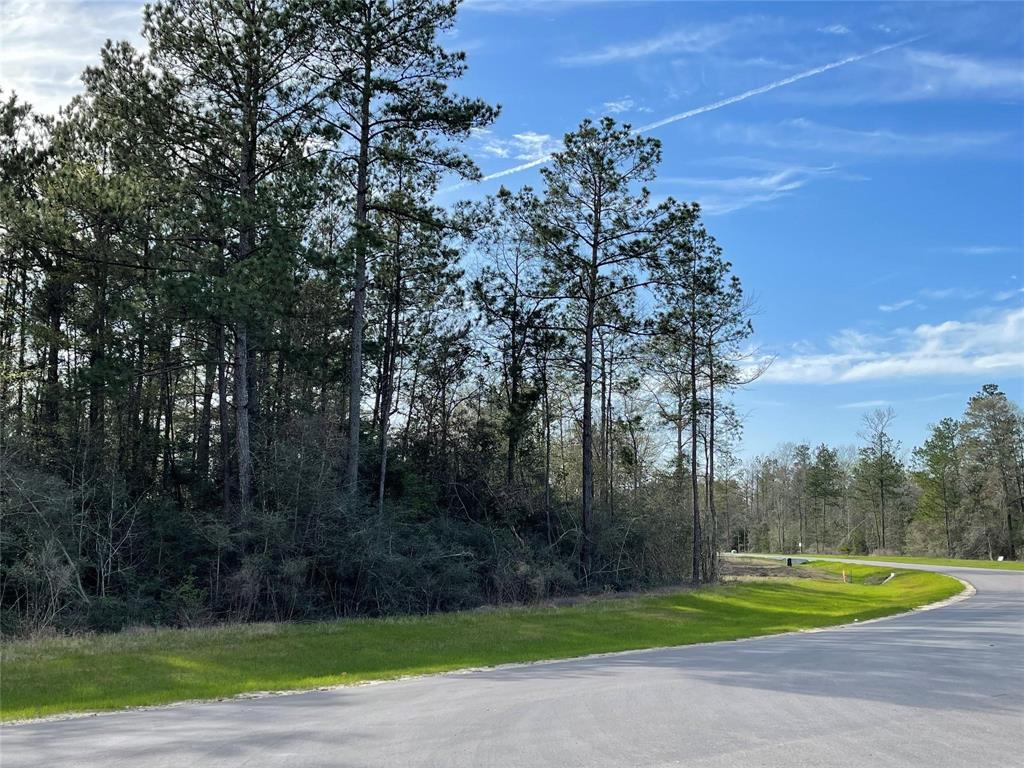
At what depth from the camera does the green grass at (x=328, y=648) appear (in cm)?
1099

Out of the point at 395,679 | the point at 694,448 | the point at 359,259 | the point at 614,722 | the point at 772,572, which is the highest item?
the point at 359,259

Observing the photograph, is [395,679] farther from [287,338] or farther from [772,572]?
[772,572]

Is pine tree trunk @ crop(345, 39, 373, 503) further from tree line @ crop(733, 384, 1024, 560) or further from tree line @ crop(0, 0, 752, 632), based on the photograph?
tree line @ crop(733, 384, 1024, 560)

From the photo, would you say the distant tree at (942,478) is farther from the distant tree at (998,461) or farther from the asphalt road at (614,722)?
the asphalt road at (614,722)

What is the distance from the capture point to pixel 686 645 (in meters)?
16.2

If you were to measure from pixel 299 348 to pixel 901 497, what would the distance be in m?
71.6

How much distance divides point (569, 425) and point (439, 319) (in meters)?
10.7

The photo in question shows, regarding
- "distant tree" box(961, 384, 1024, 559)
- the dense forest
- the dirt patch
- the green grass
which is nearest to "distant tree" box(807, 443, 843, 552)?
"distant tree" box(961, 384, 1024, 559)

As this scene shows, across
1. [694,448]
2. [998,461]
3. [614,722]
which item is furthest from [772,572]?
[614,722]

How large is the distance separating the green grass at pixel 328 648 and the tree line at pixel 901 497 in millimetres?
26157

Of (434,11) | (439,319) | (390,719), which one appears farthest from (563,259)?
(390,719)

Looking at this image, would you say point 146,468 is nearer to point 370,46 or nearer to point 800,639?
point 370,46

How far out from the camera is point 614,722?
7469 mm

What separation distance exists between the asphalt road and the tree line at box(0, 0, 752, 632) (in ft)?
34.4
